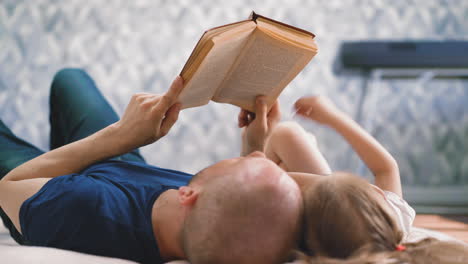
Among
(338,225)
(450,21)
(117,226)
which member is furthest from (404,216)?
(450,21)

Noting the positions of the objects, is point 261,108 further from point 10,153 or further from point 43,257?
point 10,153

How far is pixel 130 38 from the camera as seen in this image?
213cm

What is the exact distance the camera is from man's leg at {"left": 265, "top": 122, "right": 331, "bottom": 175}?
1060mm

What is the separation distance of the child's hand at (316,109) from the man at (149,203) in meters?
0.15

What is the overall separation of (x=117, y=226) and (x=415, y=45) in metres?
1.66

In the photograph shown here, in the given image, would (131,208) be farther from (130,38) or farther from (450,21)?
(450,21)

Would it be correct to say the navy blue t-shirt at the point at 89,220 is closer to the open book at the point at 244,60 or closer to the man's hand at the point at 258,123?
the open book at the point at 244,60

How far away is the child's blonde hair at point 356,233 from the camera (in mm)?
567

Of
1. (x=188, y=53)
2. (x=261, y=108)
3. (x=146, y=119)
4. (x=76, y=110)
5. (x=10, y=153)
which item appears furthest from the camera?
(x=188, y=53)

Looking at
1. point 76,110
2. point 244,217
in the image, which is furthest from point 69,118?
point 244,217

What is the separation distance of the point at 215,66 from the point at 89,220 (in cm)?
37

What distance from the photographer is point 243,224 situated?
597mm

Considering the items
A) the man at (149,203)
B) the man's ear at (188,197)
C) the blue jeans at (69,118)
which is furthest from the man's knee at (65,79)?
the man's ear at (188,197)

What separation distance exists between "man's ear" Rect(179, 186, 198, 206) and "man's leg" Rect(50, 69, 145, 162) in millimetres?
574
